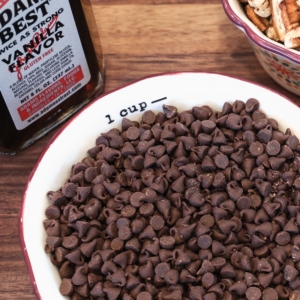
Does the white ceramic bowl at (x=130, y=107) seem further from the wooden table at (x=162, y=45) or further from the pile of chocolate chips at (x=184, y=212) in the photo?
the wooden table at (x=162, y=45)

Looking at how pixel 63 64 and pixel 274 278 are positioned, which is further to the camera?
pixel 63 64

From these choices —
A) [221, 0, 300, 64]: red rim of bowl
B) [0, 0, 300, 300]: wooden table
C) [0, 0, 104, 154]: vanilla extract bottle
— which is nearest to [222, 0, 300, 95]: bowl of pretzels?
[221, 0, 300, 64]: red rim of bowl

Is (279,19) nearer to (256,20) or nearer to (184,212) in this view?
(256,20)

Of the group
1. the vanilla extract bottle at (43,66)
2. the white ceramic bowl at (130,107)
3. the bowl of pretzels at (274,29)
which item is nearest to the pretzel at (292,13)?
the bowl of pretzels at (274,29)

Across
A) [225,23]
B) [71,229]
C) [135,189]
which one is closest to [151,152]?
[135,189]

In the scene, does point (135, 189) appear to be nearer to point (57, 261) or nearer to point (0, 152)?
point (57, 261)

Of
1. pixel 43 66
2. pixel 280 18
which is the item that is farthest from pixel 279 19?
pixel 43 66
